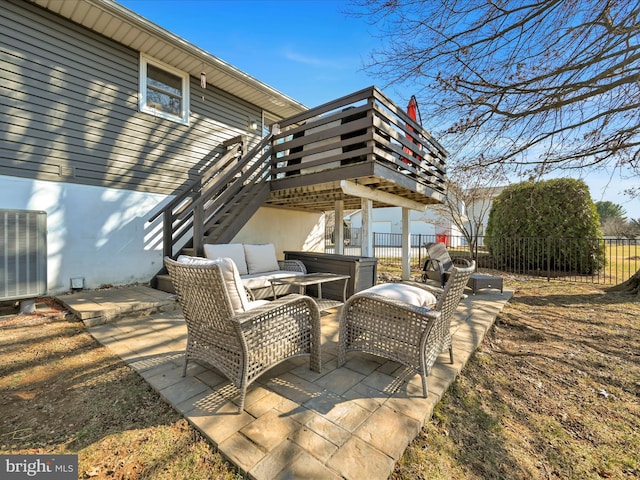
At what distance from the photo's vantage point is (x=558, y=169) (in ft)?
19.2

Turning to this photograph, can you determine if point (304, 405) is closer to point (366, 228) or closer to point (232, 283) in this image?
point (232, 283)

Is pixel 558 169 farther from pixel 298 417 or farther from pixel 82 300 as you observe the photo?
pixel 82 300

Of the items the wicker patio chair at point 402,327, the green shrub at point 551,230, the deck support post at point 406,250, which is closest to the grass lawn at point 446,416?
the wicker patio chair at point 402,327

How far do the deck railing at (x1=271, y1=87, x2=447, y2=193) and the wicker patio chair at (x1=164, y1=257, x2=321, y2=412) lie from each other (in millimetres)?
3291

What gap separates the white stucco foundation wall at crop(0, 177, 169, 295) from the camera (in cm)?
471

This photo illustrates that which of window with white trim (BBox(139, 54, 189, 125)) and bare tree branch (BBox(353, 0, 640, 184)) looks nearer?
bare tree branch (BBox(353, 0, 640, 184))

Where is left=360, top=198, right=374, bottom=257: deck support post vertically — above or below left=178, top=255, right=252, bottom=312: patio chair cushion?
above

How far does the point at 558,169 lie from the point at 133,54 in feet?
29.3

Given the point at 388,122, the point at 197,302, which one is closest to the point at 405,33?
the point at 388,122

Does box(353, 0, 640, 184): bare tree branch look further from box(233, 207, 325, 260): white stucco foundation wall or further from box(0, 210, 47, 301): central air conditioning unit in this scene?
box(0, 210, 47, 301): central air conditioning unit

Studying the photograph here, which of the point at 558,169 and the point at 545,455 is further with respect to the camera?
the point at 558,169

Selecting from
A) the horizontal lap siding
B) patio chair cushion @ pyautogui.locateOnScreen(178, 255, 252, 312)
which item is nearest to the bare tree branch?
patio chair cushion @ pyautogui.locateOnScreen(178, 255, 252, 312)

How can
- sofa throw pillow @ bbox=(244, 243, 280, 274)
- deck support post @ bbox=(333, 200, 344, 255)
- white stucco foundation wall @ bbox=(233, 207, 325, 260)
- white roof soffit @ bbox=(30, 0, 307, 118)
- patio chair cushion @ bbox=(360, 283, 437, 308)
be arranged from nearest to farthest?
1. patio chair cushion @ bbox=(360, 283, 437, 308)
2. white roof soffit @ bbox=(30, 0, 307, 118)
3. sofa throw pillow @ bbox=(244, 243, 280, 274)
4. deck support post @ bbox=(333, 200, 344, 255)
5. white stucco foundation wall @ bbox=(233, 207, 325, 260)

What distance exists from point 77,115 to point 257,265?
13.6 feet
